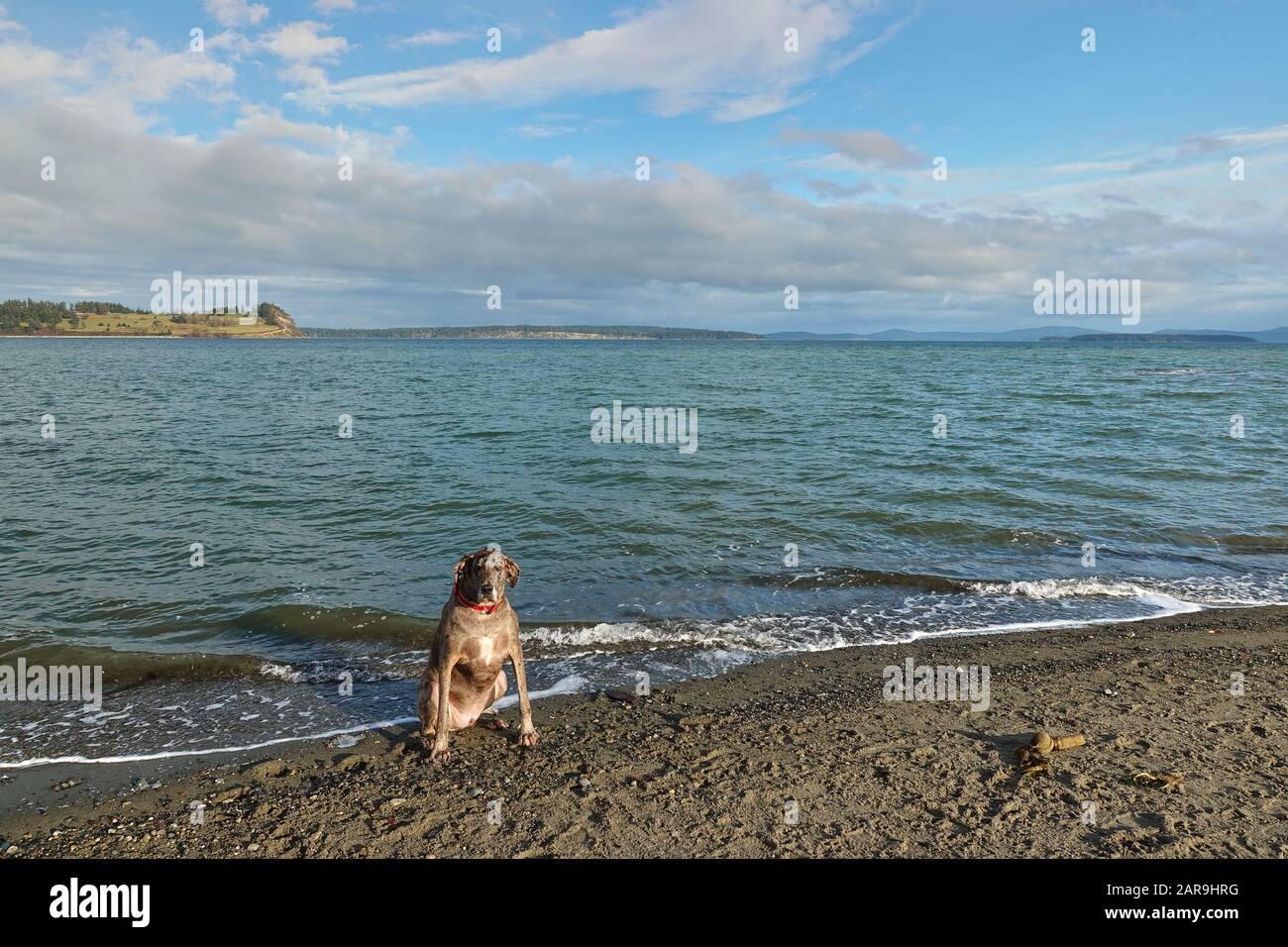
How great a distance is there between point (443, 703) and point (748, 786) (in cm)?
284

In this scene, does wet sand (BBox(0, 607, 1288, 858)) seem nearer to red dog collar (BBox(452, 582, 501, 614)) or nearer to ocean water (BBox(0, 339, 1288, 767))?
ocean water (BBox(0, 339, 1288, 767))

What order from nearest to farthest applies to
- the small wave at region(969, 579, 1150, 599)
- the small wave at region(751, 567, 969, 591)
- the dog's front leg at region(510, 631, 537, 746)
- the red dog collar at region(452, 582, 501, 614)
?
the red dog collar at region(452, 582, 501, 614) < the dog's front leg at region(510, 631, 537, 746) < the small wave at region(969, 579, 1150, 599) < the small wave at region(751, 567, 969, 591)

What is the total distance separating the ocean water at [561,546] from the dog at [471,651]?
125cm

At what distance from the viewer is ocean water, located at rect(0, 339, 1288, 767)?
912 cm

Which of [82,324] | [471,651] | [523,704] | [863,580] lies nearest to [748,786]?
[523,704]

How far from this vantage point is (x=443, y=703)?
652cm

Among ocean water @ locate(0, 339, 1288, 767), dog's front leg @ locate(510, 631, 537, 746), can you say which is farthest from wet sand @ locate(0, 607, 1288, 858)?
ocean water @ locate(0, 339, 1288, 767)

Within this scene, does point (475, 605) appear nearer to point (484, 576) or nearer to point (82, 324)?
point (484, 576)

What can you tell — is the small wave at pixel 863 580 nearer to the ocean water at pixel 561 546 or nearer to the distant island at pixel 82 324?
the ocean water at pixel 561 546

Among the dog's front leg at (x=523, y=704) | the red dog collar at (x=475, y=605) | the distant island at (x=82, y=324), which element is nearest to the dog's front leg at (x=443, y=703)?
the red dog collar at (x=475, y=605)

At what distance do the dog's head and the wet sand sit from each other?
1550 mm
